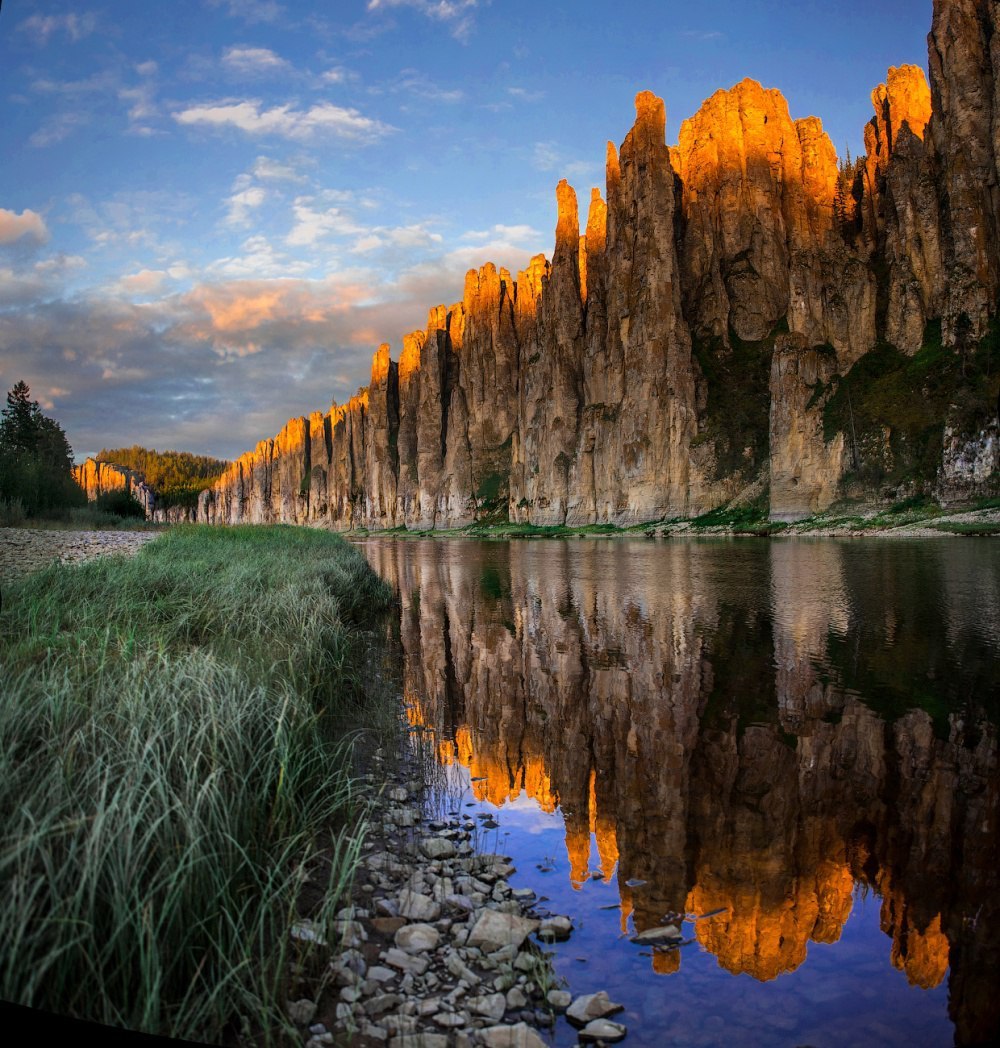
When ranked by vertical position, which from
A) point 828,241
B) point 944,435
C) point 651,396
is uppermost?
point 828,241

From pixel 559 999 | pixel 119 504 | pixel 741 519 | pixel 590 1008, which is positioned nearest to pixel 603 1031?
pixel 590 1008

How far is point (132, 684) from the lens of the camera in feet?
18.4

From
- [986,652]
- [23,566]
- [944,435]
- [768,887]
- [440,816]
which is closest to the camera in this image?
[768,887]

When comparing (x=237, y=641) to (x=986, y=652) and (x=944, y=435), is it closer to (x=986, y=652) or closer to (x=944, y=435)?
(x=986, y=652)

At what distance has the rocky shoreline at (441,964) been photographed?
11.4ft

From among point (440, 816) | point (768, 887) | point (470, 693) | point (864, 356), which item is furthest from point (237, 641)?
point (864, 356)

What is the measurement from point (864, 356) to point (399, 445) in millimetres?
94123

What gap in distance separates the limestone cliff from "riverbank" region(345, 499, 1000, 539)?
2.09m

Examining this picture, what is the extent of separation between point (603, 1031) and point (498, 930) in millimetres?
945

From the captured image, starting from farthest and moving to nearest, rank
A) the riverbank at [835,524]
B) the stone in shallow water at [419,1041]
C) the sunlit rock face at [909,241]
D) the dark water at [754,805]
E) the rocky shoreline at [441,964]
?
the sunlit rock face at [909,241] → the riverbank at [835,524] → the dark water at [754,805] → the rocky shoreline at [441,964] → the stone in shallow water at [419,1041]

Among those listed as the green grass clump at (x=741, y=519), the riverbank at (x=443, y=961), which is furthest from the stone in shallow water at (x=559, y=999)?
the green grass clump at (x=741, y=519)

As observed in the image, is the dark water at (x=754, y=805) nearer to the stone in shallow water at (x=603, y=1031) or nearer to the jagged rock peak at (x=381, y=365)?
the stone in shallow water at (x=603, y=1031)

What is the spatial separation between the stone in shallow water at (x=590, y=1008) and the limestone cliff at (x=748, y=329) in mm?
62073

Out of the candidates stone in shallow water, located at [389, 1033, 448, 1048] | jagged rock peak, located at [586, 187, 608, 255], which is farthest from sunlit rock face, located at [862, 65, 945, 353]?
stone in shallow water, located at [389, 1033, 448, 1048]
